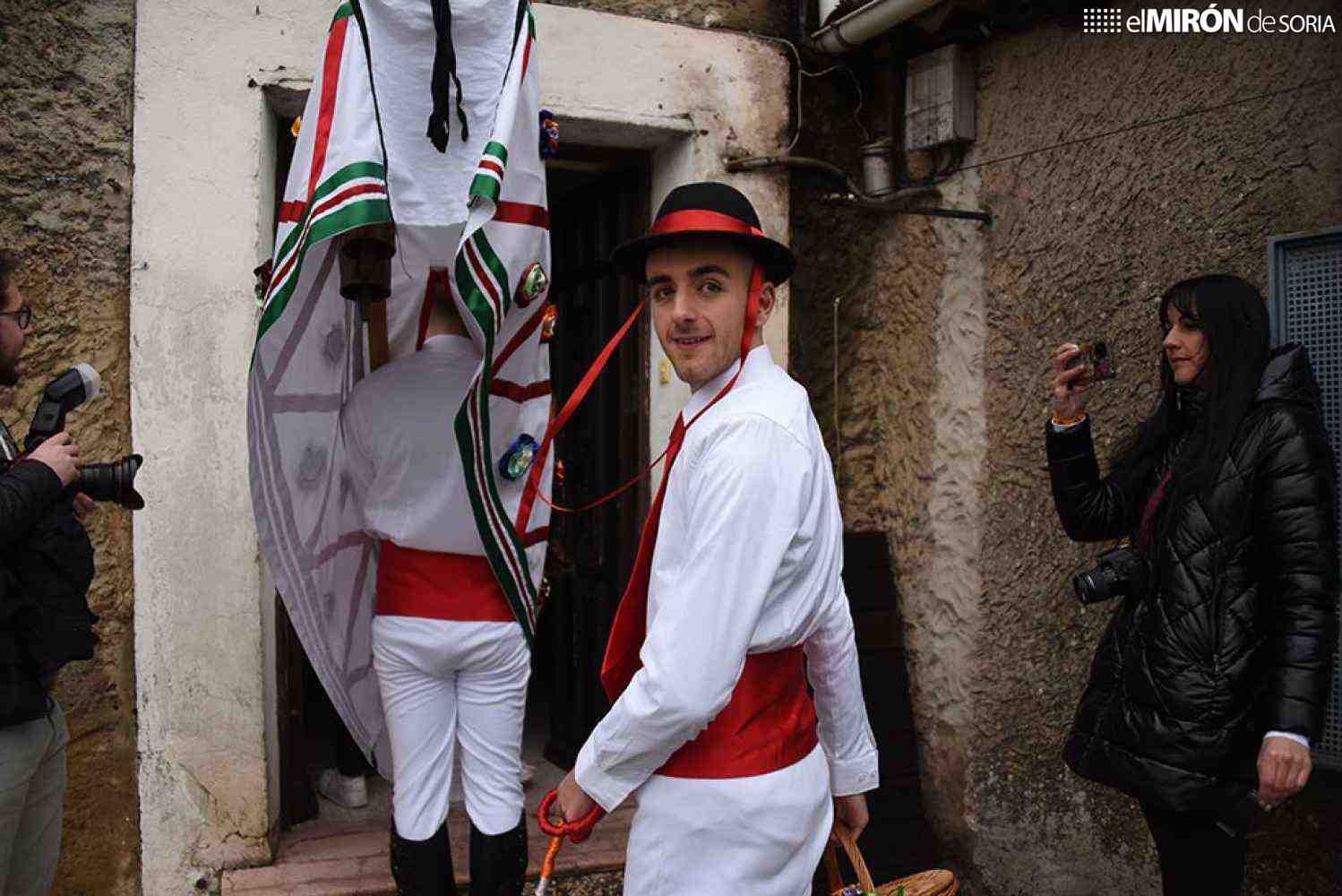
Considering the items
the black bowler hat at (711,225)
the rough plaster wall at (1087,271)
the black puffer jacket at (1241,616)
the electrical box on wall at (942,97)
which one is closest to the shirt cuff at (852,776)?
the black puffer jacket at (1241,616)

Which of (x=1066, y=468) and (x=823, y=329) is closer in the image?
(x=1066, y=468)

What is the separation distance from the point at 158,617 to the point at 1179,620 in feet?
9.46

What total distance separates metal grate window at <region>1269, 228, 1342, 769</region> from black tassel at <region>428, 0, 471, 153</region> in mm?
2056

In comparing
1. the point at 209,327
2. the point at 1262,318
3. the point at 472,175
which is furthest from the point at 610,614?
the point at 1262,318

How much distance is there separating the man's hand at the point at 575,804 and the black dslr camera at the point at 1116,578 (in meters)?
1.36

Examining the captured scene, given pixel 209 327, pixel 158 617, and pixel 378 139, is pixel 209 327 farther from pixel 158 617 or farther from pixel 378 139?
pixel 378 139

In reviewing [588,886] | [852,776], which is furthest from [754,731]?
[588,886]

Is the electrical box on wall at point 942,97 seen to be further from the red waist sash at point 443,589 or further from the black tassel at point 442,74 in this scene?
the red waist sash at point 443,589

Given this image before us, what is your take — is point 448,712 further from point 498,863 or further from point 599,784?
point 599,784

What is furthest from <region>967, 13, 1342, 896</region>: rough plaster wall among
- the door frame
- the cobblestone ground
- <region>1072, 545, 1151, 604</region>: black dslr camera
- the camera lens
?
the camera lens

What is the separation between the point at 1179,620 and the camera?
7.62 ft

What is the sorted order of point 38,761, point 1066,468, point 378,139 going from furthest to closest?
point 1066,468 → point 378,139 → point 38,761

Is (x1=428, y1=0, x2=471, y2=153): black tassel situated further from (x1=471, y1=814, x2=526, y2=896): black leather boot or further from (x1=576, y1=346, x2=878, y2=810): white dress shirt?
(x1=471, y1=814, x2=526, y2=896): black leather boot

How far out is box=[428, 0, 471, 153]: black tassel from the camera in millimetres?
2490
